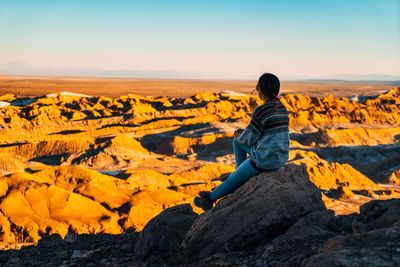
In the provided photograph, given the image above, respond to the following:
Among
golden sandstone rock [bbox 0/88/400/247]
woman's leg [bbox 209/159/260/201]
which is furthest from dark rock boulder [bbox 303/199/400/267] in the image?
golden sandstone rock [bbox 0/88/400/247]

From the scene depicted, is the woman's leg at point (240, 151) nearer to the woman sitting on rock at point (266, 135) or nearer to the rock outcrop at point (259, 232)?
the woman sitting on rock at point (266, 135)

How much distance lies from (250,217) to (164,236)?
171 centimetres

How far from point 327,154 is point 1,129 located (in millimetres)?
39410

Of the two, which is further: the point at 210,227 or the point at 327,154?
the point at 327,154

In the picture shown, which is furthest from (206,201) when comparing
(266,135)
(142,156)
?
(142,156)

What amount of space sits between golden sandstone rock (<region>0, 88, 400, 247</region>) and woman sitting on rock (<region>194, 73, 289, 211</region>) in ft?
1.52

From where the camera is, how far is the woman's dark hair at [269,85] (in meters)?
6.45

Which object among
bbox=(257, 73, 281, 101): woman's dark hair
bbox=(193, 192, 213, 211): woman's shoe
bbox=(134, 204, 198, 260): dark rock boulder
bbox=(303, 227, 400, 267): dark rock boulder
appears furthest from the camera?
bbox=(134, 204, 198, 260): dark rock boulder

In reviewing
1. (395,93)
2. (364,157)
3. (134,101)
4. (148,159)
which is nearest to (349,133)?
(364,157)

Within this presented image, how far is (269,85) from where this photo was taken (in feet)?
21.2

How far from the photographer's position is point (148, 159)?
5400 cm

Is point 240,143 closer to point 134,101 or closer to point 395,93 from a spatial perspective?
point 134,101

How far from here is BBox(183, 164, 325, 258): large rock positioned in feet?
22.5

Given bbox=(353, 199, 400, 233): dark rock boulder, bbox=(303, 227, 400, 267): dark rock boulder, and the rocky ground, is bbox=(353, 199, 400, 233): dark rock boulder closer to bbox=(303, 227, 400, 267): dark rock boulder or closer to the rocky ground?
the rocky ground
